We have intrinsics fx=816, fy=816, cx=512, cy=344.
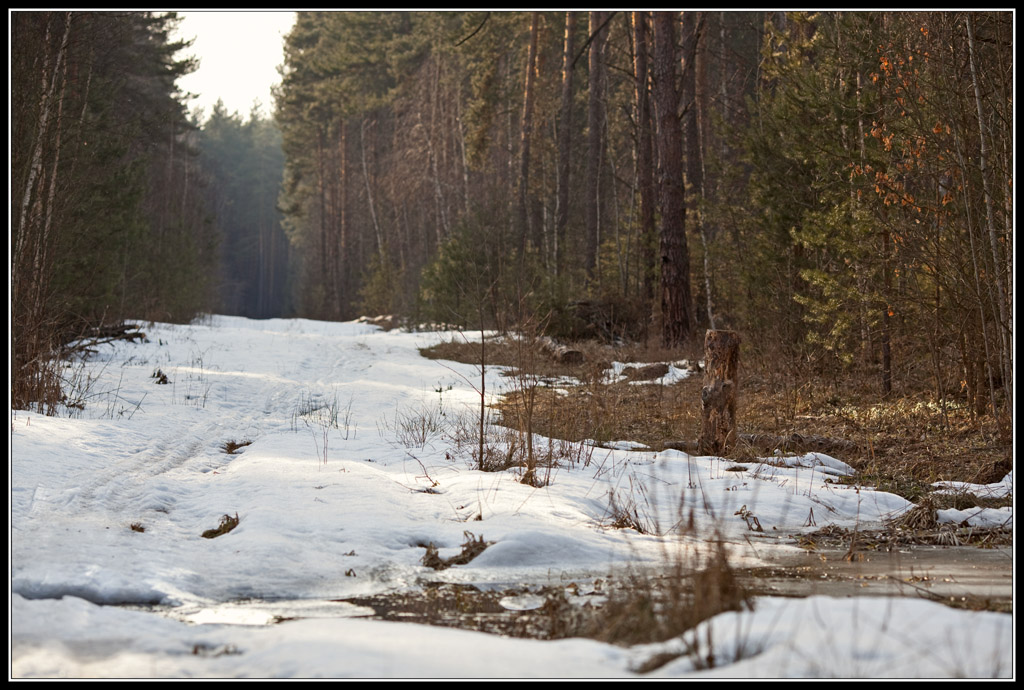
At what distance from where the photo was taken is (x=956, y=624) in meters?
2.45

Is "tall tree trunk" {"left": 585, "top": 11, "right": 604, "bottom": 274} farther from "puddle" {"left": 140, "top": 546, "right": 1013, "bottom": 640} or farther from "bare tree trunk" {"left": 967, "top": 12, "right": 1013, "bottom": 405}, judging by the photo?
"puddle" {"left": 140, "top": 546, "right": 1013, "bottom": 640}

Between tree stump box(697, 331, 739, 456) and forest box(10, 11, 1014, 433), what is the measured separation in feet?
5.86

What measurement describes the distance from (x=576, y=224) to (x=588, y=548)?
Result: 2533 cm

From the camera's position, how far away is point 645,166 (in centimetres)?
1784

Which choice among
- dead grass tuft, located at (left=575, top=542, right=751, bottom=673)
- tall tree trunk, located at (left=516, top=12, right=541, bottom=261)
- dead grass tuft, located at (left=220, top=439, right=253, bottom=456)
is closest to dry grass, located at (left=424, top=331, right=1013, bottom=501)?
dead grass tuft, located at (left=220, top=439, right=253, bottom=456)

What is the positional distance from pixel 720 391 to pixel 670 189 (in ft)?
23.7

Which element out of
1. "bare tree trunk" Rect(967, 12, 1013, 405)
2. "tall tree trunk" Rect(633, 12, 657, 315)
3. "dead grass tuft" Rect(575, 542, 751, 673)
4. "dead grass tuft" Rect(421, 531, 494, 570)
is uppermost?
"tall tree trunk" Rect(633, 12, 657, 315)

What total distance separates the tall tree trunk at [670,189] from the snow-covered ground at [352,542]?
6.23m

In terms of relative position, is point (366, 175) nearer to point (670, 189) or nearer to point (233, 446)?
point (670, 189)

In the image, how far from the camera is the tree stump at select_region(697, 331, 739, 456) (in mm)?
7184

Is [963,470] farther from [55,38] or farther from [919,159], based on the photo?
[55,38]

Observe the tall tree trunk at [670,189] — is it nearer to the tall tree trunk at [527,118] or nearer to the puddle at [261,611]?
the tall tree trunk at [527,118]

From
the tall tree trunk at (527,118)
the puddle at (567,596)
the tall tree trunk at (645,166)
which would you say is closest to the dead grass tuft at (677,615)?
the puddle at (567,596)

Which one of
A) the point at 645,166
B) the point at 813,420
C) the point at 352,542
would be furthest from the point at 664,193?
the point at 352,542
